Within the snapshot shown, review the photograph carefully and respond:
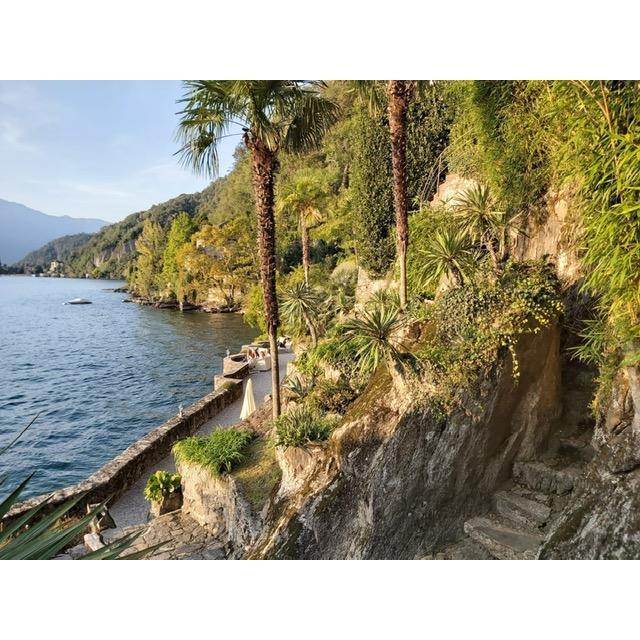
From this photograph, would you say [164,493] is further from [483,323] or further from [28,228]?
[483,323]

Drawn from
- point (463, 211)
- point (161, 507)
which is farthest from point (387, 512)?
point (161, 507)

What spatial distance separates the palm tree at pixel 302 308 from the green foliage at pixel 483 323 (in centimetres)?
240

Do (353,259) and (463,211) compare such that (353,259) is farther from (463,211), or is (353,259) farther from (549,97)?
(549,97)

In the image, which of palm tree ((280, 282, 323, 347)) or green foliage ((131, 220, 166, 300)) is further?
green foliage ((131, 220, 166, 300))

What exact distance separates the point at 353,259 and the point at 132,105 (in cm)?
444

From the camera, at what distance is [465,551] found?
3.13 meters

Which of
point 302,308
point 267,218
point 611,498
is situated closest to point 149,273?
point 302,308

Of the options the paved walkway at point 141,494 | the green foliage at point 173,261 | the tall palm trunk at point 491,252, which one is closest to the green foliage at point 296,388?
the paved walkway at point 141,494

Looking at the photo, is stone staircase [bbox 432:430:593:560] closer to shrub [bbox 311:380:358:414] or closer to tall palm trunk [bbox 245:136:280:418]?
shrub [bbox 311:380:358:414]

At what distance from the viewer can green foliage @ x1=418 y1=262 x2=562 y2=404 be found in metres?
3.18

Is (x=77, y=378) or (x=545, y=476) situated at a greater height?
(x=545, y=476)

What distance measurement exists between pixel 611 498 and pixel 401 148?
3.12 m

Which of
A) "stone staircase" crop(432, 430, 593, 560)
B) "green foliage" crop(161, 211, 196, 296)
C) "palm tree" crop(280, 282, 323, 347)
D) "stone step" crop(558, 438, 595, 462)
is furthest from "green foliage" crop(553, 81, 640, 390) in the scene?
"green foliage" crop(161, 211, 196, 296)

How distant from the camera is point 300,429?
383 cm
